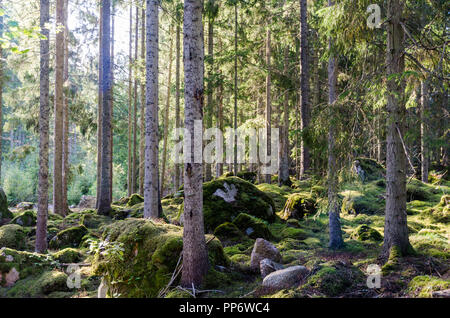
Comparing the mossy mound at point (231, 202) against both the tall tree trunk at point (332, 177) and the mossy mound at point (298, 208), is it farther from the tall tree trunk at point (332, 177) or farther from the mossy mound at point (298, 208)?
the tall tree trunk at point (332, 177)

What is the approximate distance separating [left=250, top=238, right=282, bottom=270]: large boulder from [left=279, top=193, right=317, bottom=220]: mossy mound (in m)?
5.37

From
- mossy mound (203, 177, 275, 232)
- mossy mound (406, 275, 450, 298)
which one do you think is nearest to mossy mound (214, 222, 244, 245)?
mossy mound (203, 177, 275, 232)

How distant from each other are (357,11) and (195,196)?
16.1 ft

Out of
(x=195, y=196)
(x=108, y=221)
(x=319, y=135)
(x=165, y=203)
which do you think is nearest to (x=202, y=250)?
(x=195, y=196)

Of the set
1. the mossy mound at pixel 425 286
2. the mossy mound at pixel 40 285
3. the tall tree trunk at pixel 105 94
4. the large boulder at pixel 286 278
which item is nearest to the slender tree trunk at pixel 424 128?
the mossy mound at pixel 425 286

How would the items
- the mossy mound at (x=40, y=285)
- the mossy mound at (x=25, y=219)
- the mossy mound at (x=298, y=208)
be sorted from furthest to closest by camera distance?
the mossy mound at (x=25, y=219), the mossy mound at (x=298, y=208), the mossy mound at (x=40, y=285)

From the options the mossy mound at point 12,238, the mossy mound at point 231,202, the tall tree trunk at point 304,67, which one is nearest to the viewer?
the mossy mound at point 12,238

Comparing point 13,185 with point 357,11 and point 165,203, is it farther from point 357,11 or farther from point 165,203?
point 357,11

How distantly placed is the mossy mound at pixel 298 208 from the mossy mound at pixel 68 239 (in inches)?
275

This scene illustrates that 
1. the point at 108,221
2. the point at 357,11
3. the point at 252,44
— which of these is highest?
the point at 252,44

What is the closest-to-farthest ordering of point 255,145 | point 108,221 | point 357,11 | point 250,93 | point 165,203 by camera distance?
point 357,11, point 108,221, point 165,203, point 255,145, point 250,93

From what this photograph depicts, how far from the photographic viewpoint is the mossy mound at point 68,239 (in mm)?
9344

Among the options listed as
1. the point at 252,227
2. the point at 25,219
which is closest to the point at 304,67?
the point at 252,227
